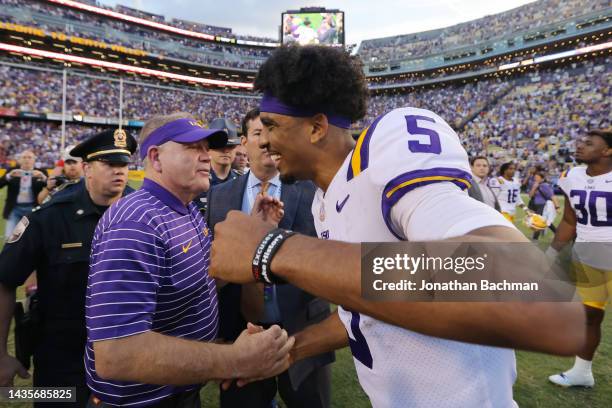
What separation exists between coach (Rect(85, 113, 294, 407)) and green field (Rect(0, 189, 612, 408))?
2.22 meters

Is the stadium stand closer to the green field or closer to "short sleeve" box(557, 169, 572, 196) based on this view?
"short sleeve" box(557, 169, 572, 196)

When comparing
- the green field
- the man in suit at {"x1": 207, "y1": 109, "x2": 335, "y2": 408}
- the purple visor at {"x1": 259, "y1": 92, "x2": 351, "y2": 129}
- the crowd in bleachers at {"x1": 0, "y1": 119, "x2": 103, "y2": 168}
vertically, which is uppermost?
the crowd in bleachers at {"x1": 0, "y1": 119, "x2": 103, "y2": 168}

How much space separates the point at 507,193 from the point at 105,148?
11564 millimetres

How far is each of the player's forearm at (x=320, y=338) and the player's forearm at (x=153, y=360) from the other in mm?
475

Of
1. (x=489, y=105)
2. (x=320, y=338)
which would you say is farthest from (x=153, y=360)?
(x=489, y=105)

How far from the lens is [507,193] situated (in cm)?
1139

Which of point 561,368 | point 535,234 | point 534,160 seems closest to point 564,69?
point 534,160

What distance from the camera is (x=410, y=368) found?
4.35ft

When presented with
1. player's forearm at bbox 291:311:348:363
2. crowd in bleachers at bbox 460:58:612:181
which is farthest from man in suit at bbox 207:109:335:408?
crowd in bleachers at bbox 460:58:612:181

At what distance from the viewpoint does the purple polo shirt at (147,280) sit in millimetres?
1505

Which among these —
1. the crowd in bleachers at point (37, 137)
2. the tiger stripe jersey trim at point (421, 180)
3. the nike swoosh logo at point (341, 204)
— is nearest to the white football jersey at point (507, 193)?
the nike swoosh logo at point (341, 204)

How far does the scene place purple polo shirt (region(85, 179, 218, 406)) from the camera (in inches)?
59.2

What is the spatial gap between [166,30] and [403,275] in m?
65.5

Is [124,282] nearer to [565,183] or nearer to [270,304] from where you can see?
[270,304]
